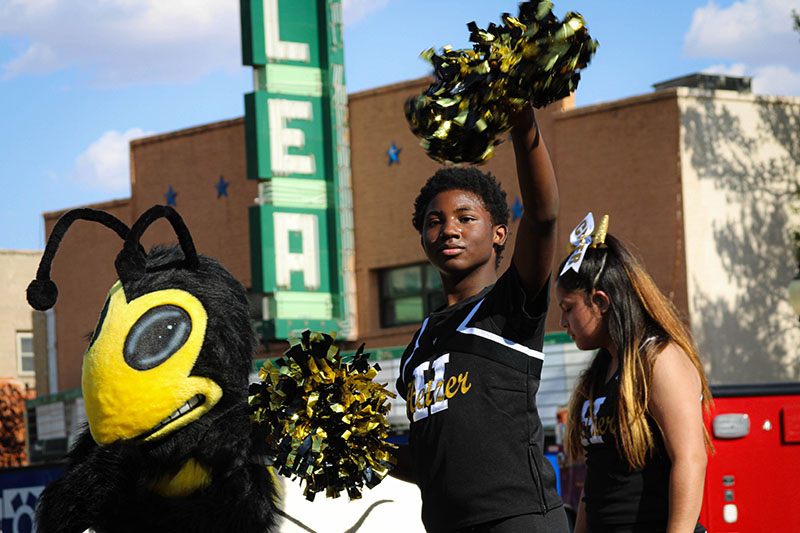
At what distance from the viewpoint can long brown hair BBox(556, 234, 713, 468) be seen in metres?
3.44

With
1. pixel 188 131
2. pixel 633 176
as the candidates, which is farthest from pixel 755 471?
pixel 188 131

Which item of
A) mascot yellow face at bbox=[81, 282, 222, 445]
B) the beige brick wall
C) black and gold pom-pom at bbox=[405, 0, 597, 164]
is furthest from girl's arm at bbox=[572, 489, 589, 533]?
the beige brick wall

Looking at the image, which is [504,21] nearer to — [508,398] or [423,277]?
[508,398]

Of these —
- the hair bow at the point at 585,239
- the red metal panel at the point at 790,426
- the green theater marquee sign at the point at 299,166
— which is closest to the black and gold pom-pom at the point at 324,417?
the hair bow at the point at 585,239

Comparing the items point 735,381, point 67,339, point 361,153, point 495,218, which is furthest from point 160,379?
point 67,339

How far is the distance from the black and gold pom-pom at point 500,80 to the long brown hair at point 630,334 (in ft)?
4.28

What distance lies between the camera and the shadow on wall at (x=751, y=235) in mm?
15500

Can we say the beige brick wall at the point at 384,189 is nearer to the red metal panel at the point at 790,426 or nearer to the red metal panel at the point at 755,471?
the red metal panel at the point at 755,471

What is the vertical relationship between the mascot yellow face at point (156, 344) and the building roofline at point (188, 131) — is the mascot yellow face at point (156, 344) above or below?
below

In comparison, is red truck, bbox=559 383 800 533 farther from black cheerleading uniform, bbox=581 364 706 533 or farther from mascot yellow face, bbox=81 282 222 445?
mascot yellow face, bbox=81 282 222 445

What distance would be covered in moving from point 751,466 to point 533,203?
14.3 feet

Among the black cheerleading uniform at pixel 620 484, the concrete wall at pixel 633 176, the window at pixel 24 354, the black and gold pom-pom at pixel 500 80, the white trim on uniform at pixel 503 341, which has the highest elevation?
the concrete wall at pixel 633 176

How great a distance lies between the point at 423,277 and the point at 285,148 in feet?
9.23

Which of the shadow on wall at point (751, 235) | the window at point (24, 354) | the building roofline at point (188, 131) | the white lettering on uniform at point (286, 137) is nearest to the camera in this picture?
the shadow on wall at point (751, 235)
